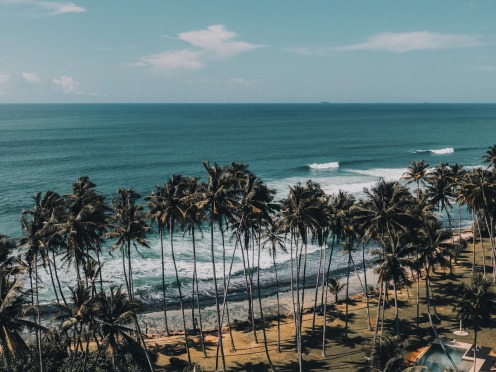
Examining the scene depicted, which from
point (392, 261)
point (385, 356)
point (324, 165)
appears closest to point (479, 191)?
point (392, 261)

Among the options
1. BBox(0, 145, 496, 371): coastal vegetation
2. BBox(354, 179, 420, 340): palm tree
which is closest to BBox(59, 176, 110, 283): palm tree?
BBox(0, 145, 496, 371): coastal vegetation

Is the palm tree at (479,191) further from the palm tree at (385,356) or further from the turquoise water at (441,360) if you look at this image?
the palm tree at (385,356)

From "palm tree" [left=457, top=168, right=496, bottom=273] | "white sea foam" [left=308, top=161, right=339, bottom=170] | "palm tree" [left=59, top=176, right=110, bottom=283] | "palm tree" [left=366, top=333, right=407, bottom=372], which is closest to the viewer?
"palm tree" [left=366, top=333, right=407, bottom=372]

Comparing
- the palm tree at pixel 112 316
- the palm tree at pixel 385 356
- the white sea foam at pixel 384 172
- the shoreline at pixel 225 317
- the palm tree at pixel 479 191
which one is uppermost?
the palm tree at pixel 479 191

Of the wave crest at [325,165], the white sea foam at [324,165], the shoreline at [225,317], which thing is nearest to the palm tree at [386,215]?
the shoreline at [225,317]

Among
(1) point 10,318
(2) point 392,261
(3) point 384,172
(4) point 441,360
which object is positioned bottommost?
(4) point 441,360

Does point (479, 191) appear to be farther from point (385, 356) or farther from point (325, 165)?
point (325, 165)

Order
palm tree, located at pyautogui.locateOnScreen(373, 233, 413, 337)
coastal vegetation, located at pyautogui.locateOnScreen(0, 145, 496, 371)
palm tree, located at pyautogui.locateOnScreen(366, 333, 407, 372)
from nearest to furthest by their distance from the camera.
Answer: palm tree, located at pyautogui.locateOnScreen(366, 333, 407, 372) < coastal vegetation, located at pyautogui.locateOnScreen(0, 145, 496, 371) < palm tree, located at pyautogui.locateOnScreen(373, 233, 413, 337)

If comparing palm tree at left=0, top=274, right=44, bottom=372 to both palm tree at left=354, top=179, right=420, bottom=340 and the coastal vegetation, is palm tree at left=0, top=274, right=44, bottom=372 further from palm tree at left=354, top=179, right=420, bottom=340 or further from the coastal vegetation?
palm tree at left=354, top=179, right=420, bottom=340

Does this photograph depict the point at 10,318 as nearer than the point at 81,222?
Yes
